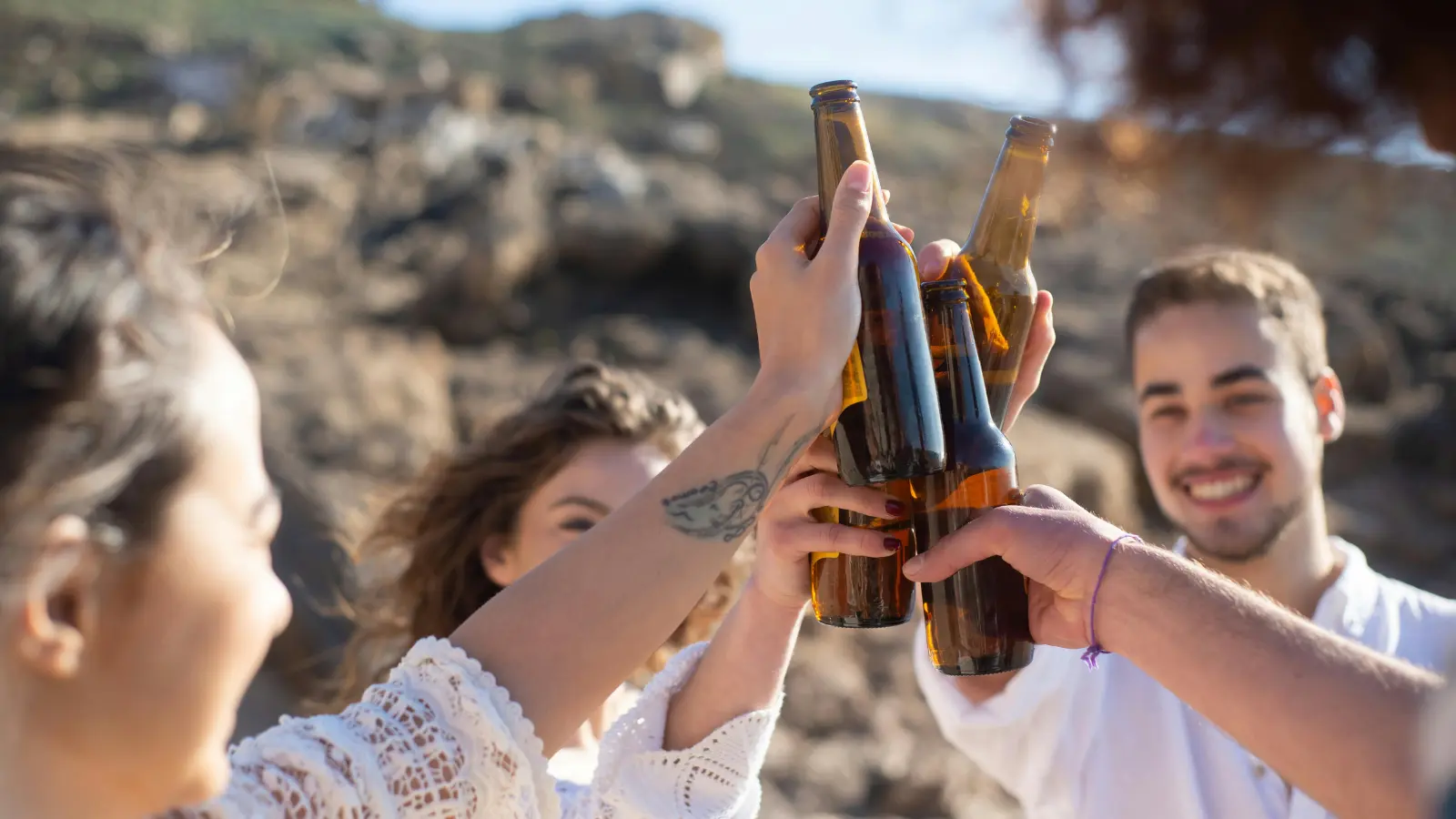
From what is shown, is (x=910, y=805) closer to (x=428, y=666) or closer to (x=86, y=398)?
(x=428, y=666)

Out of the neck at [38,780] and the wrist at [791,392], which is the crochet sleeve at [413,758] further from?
the wrist at [791,392]

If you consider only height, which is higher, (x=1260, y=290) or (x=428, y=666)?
(x=1260, y=290)

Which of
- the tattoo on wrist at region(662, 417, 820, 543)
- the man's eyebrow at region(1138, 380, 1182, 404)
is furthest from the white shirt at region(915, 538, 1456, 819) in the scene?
the tattoo on wrist at region(662, 417, 820, 543)

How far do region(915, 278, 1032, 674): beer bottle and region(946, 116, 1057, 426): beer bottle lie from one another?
0.35ft

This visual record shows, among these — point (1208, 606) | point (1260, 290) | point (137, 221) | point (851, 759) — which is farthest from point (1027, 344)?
point (851, 759)

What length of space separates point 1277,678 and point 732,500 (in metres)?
0.71

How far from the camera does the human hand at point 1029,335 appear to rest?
1.99 meters

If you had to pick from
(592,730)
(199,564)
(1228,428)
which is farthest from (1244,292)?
(199,564)

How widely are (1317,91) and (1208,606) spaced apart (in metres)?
0.68

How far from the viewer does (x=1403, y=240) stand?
1731 centimetres

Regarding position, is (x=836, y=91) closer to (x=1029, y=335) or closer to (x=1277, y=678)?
(x=1029, y=335)

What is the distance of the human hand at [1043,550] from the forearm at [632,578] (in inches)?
11.6

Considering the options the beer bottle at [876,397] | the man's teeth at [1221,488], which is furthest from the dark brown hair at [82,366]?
the man's teeth at [1221,488]

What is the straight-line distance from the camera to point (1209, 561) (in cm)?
284
